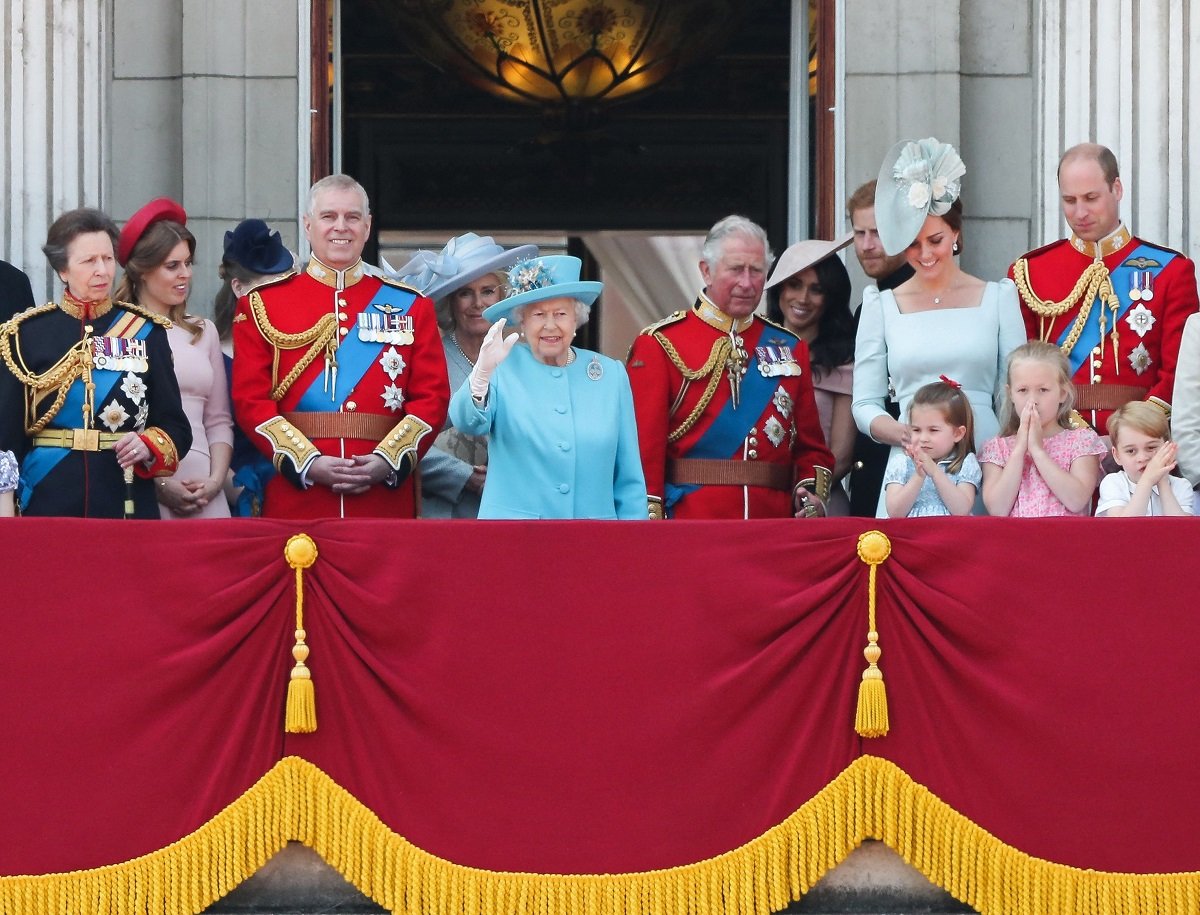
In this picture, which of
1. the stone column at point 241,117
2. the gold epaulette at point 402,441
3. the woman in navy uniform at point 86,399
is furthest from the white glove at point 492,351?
the stone column at point 241,117

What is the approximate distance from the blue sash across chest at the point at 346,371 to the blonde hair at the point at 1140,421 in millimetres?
2059

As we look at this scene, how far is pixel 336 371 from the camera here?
260 inches

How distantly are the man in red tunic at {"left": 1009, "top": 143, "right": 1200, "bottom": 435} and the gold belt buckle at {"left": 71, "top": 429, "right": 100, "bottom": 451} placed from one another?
2734mm

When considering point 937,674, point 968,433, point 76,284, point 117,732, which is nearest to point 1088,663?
point 937,674

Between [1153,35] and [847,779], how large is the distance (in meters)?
3.62

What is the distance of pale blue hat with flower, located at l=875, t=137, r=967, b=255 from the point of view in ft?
21.7

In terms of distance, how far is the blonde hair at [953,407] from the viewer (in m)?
6.23

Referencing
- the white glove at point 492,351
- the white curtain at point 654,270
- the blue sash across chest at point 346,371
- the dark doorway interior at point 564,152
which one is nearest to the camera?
the white glove at point 492,351

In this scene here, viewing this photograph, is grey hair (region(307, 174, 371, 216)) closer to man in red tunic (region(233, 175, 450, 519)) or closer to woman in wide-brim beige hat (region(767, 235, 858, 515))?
man in red tunic (region(233, 175, 450, 519))

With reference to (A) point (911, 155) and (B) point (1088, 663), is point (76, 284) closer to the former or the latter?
(A) point (911, 155)

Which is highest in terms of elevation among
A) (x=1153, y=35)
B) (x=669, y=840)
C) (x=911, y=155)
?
(x=1153, y=35)

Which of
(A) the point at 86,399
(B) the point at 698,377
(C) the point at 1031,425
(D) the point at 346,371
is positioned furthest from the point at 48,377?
(C) the point at 1031,425

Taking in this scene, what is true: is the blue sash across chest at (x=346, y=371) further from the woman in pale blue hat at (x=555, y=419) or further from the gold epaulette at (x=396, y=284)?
the woman in pale blue hat at (x=555, y=419)

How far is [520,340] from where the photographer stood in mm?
6402
